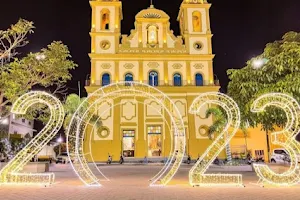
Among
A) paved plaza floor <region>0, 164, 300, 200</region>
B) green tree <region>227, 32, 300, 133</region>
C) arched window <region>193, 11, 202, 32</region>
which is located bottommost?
paved plaza floor <region>0, 164, 300, 200</region>

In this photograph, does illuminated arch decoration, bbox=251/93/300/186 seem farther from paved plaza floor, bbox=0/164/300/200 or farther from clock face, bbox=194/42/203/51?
clock face, bbox=194/42/203/51

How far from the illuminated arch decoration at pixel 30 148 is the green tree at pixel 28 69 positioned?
47.5 inches

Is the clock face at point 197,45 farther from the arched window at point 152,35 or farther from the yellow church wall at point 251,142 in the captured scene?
the yellow church wall at point 251,142

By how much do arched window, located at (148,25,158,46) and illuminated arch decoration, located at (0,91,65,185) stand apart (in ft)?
73.7

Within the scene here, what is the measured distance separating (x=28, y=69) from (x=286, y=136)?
1088 centimetres

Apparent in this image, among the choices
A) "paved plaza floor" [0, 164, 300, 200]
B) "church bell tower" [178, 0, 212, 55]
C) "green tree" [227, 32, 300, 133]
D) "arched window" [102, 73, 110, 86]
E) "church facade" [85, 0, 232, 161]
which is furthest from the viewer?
"church bell tower" [178, 0, 212, 55]

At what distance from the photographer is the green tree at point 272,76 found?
427 inches

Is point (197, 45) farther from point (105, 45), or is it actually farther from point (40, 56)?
point (40, 56)

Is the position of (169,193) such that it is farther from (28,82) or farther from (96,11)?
(96,11)

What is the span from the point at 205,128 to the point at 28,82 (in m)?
20.6

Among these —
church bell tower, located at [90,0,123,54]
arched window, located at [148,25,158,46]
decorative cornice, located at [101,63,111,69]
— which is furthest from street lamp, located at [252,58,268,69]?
church bell tower, located at [90,0,123,54]

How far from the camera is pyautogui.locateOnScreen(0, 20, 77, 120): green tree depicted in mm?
12322

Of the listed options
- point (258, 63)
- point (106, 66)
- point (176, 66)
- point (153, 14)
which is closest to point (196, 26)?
point (153, 14)

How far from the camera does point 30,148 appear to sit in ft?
37.6
